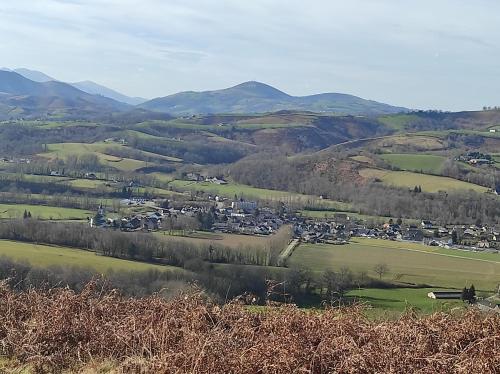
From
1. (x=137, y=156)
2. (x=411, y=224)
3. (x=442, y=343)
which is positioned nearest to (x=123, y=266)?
(x=442, y=343)

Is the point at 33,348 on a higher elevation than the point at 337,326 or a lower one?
lower

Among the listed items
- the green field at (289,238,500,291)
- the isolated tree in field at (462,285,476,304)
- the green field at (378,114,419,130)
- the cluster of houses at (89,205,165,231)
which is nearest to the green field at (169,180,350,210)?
the green field at (289,238,500,291)

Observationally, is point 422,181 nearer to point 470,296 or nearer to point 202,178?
point 202,178

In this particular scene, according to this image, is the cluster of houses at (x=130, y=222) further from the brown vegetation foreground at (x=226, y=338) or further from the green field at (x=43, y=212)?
the brown vegetation foreground at (x=226, y=338)

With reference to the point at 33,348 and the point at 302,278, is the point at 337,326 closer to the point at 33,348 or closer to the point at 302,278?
the point at 33,348

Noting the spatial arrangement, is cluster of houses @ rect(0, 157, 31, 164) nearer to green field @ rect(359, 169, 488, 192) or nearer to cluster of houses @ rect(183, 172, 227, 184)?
cluster of houses @ rect(183, 172, 227, 184)

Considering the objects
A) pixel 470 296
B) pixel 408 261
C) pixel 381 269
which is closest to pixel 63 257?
pixel 381 269

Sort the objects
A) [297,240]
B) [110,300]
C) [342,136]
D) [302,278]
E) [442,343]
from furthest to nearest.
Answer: [342,136], [297,240], [302,278], [110,300], [442,343]
